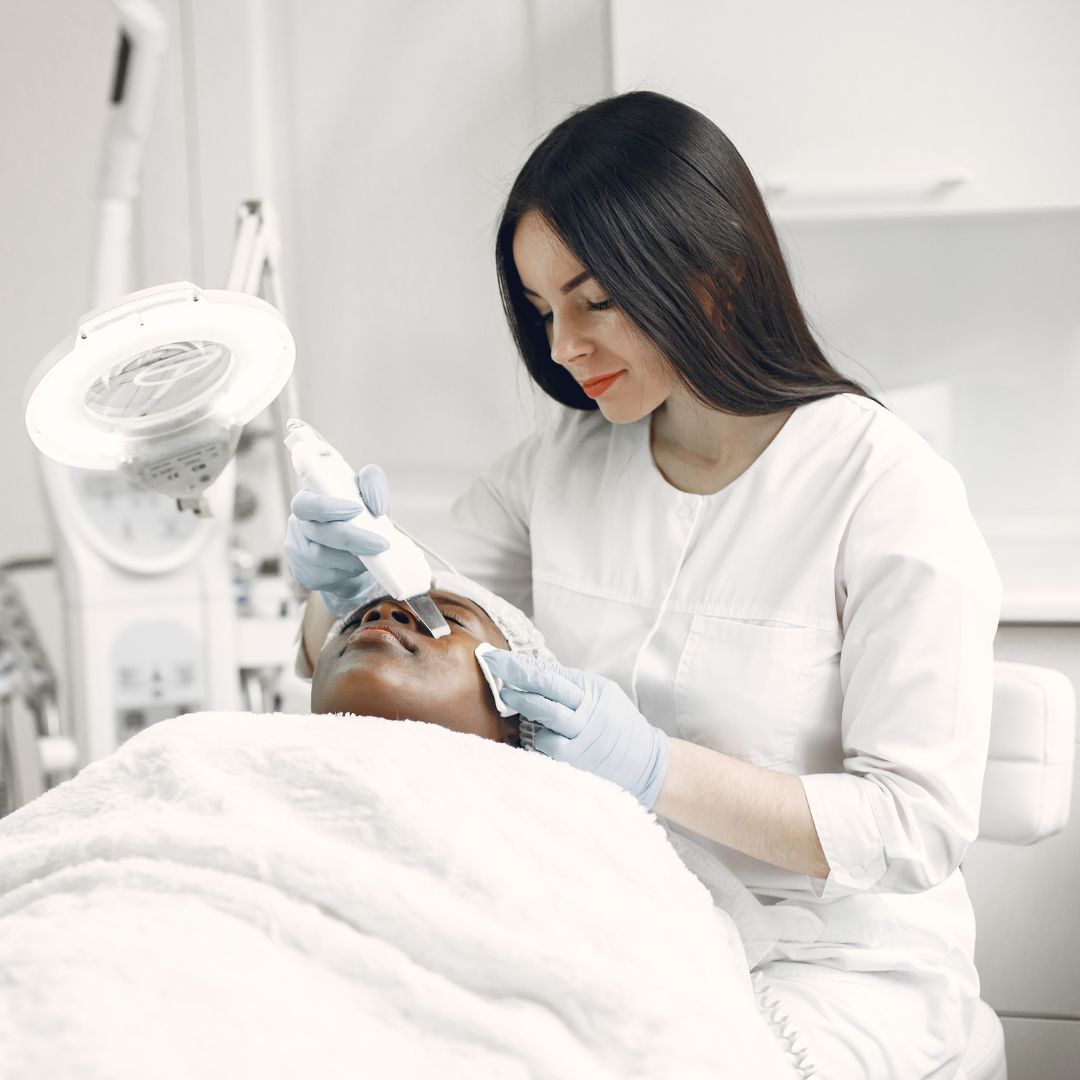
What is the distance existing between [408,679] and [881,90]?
126 cm

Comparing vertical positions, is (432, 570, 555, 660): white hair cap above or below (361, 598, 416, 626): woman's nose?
below

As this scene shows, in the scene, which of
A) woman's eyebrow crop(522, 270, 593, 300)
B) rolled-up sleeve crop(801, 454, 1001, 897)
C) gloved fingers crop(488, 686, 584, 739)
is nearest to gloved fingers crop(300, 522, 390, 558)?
gloved fingers crop(488, 686, 584, 739)

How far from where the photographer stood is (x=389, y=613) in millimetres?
1177

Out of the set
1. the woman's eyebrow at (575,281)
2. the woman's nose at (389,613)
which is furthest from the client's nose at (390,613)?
the woman's eyebrow at (575,281)

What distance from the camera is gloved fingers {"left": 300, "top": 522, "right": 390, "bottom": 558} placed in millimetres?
1142

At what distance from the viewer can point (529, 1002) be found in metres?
0.77

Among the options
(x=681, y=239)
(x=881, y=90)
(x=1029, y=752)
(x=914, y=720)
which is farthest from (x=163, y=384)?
(x=881, y=90)

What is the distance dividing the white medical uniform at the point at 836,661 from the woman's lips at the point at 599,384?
14cm

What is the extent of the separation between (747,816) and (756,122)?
118cm

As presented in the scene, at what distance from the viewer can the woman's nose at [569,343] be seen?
4.13ft

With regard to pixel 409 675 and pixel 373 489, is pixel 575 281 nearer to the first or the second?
pixel 373 489

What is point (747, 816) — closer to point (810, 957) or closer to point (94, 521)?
point (810, 957)

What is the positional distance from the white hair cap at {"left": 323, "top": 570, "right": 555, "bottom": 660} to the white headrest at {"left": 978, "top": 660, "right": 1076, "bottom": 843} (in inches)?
19.8

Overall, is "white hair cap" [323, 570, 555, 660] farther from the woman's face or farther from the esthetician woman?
the woman's face
